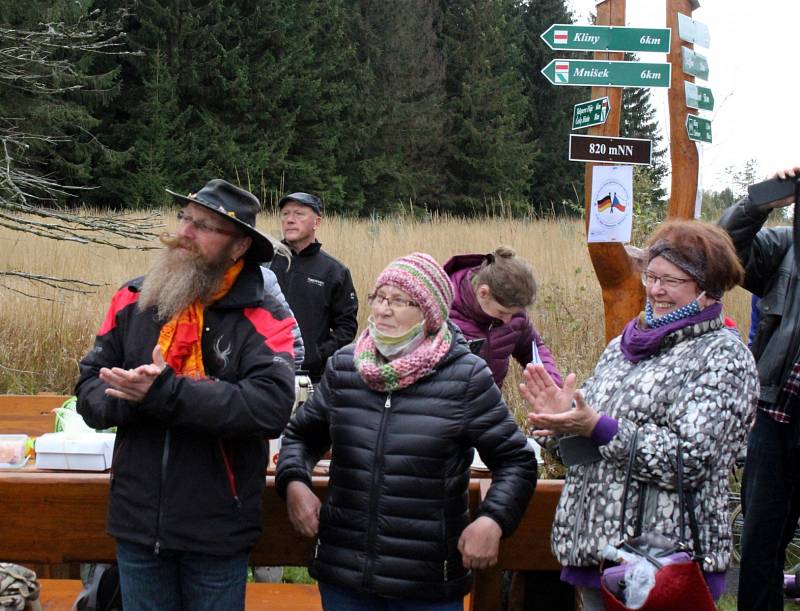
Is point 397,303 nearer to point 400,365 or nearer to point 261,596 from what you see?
point 400,365

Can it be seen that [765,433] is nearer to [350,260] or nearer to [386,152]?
[350,260]

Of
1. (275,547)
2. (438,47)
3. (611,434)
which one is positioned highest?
(438,47)

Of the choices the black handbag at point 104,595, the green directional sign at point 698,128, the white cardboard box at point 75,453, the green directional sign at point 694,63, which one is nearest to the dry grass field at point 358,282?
the green directional sign at point 698,128

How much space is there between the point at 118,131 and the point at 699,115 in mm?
22965

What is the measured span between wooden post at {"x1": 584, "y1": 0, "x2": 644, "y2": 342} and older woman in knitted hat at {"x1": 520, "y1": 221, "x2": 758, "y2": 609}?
86.3 inches

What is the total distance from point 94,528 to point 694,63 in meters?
3.54

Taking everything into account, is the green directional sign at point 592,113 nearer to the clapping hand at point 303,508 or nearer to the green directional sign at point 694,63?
the green directional sign at point 694,63

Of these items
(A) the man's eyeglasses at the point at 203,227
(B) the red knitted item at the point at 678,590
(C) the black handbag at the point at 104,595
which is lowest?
(C) the black handbag at the point at 104,595

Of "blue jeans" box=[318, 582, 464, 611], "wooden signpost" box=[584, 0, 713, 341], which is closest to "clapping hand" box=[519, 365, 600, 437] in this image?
"blue jeans" box=[318, 582, 464, 611]

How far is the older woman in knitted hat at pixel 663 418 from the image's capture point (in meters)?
2.01

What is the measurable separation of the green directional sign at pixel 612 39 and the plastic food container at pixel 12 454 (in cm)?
293

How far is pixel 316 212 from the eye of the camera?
4.78 metres

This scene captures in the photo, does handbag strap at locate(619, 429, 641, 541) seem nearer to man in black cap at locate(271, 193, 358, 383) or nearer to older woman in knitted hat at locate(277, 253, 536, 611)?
older woman in knitted hat at locate(277, 253, 536, 611)

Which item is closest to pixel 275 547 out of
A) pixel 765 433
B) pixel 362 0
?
pixel 765 433
